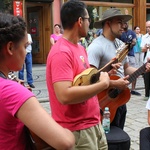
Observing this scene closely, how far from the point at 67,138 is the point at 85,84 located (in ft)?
2.85

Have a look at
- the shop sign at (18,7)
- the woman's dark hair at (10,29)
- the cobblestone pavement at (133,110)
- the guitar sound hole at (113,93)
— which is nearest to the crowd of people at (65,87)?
the woman's dark hair at (10,29)

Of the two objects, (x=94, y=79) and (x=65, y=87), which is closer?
(x=65, y=87)

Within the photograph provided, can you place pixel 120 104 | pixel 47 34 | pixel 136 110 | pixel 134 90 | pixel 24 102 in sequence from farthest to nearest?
pixel 47 34
pixel 134 90
pixel 136 110
pixel 120 104
pixel 24 102

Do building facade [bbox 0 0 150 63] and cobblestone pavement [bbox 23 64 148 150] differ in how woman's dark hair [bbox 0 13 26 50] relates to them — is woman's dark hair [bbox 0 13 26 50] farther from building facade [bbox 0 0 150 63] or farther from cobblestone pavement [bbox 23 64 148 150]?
building facade [bbox 0 0 150 63]

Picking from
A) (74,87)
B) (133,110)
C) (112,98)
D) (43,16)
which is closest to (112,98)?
(112,98)

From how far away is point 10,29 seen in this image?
1.31m

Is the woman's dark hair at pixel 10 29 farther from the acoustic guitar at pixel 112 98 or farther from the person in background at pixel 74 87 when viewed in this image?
the acoustic guitar at pixel 112 98

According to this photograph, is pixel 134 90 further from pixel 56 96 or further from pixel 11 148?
pixel 11 148

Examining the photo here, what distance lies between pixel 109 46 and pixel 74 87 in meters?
1.28

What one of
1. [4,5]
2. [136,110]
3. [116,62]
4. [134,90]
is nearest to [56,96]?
[116,62]

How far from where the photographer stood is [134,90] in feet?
26.2

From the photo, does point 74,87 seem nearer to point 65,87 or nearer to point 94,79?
point 65,87

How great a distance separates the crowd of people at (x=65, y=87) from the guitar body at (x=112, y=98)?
0.10 metres

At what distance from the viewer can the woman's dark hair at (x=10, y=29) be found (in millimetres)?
1296
